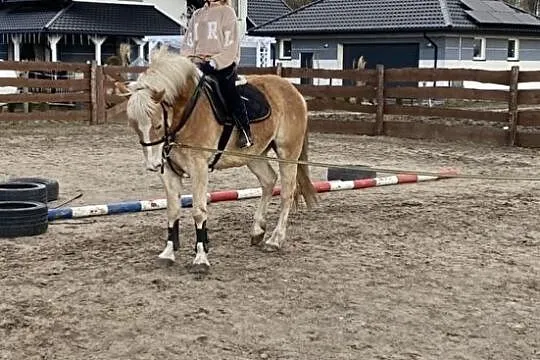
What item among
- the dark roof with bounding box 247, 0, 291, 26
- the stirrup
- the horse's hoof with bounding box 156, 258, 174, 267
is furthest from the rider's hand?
the dark roof with bounding box 247, 0, 291, 26

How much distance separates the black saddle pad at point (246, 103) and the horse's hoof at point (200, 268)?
107 cm

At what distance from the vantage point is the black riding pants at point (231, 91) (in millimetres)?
6074

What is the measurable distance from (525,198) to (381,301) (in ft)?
15.3

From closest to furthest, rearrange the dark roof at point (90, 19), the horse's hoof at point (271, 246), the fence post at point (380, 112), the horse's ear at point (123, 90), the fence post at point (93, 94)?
1. the horse's ear at point (123, 90)
2. the horse's hoof at point (271, 246)
3. the fence post at point (380, 112)
4. the fence post at point (93, 94)
5. the dark roof at point (90, 19)

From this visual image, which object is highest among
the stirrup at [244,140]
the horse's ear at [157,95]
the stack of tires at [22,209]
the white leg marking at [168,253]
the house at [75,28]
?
the house at [75,28]

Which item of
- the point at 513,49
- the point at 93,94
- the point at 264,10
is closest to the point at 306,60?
the point at 264,10

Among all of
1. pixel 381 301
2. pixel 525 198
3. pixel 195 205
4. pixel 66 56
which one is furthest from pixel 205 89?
pixel 66 56

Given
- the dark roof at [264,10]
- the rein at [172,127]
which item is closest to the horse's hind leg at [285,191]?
the rein at [172,127]

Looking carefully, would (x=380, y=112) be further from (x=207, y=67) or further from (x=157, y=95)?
(x=157, y=95)

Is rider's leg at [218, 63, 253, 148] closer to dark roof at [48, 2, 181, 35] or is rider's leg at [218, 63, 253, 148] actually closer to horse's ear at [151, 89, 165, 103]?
horse's ear at [151, 89, 165, 103]

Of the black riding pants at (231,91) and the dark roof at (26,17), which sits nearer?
the black riding pants at (231,91)

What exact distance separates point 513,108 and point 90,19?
21.7m

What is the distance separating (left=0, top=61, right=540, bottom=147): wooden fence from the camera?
1476 cm

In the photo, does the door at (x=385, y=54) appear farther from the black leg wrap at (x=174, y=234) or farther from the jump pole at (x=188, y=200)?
the black leg wrap at (x=174, y=234)
